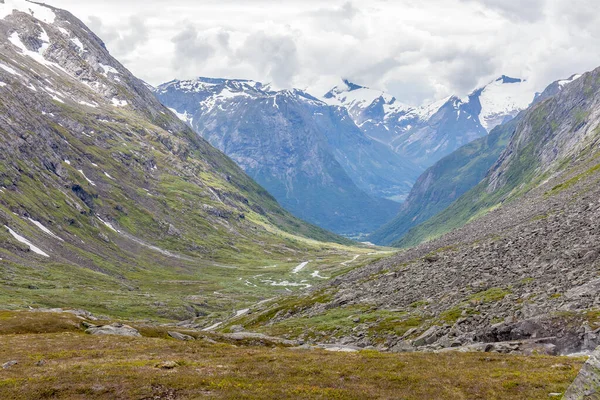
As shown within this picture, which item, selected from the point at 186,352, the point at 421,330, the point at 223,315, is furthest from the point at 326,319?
the point at 223,315

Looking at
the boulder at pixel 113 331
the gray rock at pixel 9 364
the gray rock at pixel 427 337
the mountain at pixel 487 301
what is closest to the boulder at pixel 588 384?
the mountain at pixel 487 301

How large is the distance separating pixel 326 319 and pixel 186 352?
36731mm

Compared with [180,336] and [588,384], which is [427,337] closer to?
[588,384]

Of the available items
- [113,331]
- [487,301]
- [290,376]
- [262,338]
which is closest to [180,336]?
[113,331]

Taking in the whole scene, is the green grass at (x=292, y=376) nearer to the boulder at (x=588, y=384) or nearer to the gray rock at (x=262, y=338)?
the boulder at (x=588, y=384)

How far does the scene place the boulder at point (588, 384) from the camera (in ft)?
77.9

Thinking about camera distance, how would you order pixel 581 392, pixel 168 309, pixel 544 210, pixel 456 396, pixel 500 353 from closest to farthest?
1. pixel 581 392
2. pixel 456 396
3. pixel 500 353
4. pixel 544 210
5. pixel 168 309

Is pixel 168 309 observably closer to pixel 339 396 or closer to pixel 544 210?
pixel 544 210

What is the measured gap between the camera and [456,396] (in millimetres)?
33219

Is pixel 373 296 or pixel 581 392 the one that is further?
pixel 373 296

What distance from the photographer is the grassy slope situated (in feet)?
112

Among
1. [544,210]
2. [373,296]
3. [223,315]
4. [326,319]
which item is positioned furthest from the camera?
[223,315]

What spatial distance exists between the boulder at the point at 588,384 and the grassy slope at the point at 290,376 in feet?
26.3

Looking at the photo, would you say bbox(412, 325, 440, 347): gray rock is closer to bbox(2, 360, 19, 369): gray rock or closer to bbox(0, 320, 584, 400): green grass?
bbox(0, 320, 584, 400): green grass
